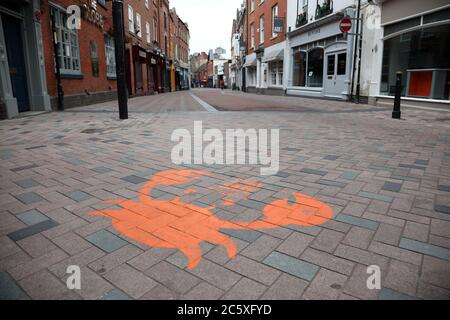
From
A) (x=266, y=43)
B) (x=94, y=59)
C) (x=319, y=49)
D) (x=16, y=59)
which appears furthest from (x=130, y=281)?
(x=266, y=43)

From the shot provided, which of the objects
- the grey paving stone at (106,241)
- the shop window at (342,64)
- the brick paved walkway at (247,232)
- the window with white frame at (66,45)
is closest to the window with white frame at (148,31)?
the window with white frame at (66,45)

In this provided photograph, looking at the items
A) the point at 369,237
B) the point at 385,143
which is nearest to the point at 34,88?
the point at 385,143

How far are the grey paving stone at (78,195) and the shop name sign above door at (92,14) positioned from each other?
12.0 metres

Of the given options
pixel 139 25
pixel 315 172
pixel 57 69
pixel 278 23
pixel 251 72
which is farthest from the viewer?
pixel 251 72

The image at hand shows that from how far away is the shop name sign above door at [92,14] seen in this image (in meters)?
12.9

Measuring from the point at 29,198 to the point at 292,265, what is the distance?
262 cm

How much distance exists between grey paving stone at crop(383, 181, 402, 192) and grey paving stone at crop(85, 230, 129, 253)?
2.72 meters

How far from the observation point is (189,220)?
265 cm

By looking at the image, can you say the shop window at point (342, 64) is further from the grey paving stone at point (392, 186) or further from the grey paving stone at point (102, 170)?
the grey paving stone at point (102, 170)

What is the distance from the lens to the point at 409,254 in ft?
7.00

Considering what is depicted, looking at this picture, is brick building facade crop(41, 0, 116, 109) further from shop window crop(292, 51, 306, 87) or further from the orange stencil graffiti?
shop window crop(292, 51, 306, 87)

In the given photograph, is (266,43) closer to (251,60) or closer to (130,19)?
(251,60)

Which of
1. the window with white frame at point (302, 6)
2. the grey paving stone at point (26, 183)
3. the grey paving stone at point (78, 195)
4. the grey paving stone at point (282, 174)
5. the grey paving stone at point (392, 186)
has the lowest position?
the grey paving stone at point (392, 186)
